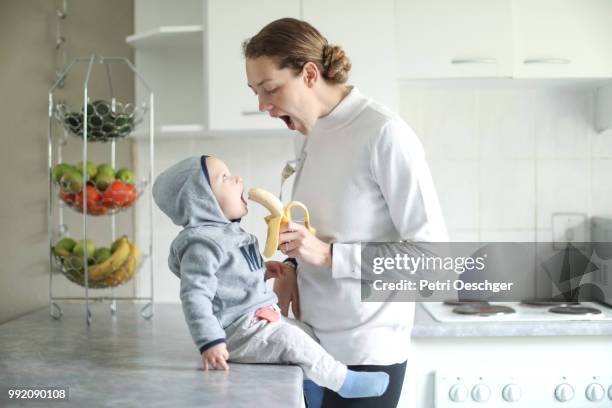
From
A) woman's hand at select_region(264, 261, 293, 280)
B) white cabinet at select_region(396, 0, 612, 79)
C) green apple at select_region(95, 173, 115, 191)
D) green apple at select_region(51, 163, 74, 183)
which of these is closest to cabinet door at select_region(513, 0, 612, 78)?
white cabinet at select_region(396, 0, 612, 79)

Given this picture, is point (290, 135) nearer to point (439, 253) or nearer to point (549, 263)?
point (549, 263)

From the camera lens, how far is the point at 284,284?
1.62 meters

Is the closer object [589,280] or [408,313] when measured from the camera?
[408,313]

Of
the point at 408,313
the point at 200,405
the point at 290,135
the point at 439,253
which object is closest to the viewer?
the point at 200,405

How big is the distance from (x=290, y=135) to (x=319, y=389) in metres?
1.17

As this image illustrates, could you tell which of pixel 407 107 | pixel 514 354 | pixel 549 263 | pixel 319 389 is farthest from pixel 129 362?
pixel 549 263

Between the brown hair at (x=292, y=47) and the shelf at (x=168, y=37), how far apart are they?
933mm

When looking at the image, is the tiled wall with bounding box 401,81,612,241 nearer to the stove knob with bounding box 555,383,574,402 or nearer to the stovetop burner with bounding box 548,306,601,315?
the stovetop burner with bounding box 548,306,601,315

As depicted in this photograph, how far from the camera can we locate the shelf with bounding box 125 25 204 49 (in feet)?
7.88

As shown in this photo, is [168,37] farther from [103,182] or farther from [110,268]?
[110,268]

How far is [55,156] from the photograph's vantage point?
2.64 metres

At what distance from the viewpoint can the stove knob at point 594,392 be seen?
2166 mm

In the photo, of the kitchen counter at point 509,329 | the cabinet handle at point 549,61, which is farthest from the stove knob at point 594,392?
the cabinet handle at point 549,61

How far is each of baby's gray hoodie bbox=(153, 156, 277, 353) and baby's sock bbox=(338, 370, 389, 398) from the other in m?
0.21
